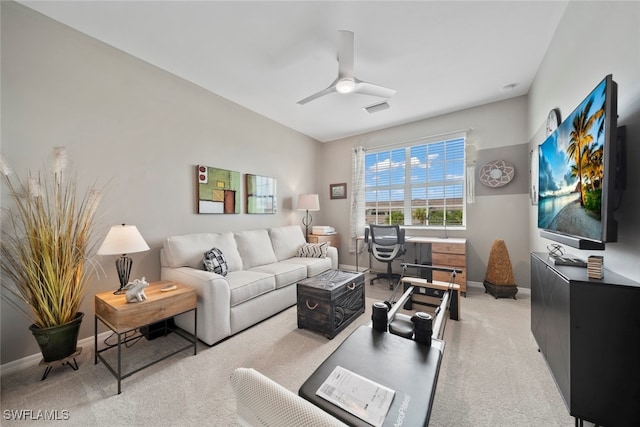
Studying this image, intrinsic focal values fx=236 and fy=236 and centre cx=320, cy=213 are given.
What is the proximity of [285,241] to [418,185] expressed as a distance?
2.49m

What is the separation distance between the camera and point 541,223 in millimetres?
2027

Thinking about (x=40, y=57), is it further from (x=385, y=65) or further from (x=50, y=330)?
(x=385, y=65)

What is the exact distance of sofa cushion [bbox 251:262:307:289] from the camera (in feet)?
8.90

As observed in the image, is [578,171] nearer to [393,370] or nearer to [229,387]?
[393,370]

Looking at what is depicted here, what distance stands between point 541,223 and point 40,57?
14.3 ft

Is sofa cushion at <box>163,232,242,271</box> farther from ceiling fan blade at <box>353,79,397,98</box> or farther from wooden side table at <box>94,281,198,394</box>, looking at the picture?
ceiling fan blade at <box>353,79,397,98</box>

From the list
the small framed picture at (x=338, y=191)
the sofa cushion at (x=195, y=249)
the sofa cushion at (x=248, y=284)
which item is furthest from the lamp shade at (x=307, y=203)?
the sofa cushion at (x=248, y=284)

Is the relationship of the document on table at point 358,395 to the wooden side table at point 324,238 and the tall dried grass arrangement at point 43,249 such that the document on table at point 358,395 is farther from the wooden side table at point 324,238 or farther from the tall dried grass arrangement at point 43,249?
the wooden side table at point 324,238

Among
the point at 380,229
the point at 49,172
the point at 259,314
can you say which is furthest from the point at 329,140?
the point at 49,172

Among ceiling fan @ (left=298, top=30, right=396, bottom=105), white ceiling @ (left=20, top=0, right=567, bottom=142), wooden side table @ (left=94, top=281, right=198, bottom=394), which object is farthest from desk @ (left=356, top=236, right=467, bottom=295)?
wooden side table @ (left=94, top=281, right=198, bottom=394)

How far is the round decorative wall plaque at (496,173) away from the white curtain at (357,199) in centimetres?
195

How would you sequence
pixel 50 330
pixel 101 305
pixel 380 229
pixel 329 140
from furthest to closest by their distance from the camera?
1. pixel 329 140
2. pixel 380 229
3. pixel 101 305
4. pixel 50 330

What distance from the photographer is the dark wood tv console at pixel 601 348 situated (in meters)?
1.01

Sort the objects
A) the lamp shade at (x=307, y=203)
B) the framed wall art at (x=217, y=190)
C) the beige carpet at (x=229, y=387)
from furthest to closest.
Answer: the lamp shade at (x=307, y=203) < the framed wall art at (x=217, y=190) < the beige carpet at (x=229, y=387)
